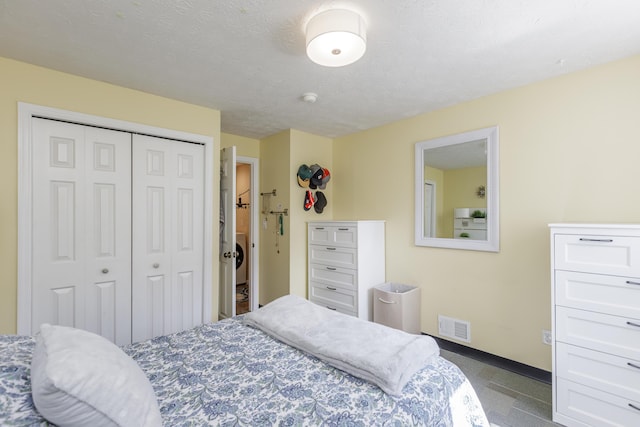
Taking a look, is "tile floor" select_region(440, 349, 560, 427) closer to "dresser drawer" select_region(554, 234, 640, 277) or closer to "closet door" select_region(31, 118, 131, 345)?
"dresser drawer" select_region(554, 234, 640, 277)

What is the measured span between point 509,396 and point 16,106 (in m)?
4.00

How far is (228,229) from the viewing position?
3.07m

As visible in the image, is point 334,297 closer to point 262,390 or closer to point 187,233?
point 187,233

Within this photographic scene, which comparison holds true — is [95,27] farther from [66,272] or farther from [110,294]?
[110,294]

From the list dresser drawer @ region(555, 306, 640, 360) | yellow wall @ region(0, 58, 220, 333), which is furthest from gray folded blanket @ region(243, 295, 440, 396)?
yellow wall @ region(0, 58, 220, 333)

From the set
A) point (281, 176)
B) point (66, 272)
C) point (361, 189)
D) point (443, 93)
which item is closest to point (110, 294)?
point (66, 272)

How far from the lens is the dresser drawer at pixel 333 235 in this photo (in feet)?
10.4

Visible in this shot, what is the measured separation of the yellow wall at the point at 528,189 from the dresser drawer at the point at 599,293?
0.49 meters

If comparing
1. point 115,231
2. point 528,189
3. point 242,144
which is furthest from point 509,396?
point 242,144

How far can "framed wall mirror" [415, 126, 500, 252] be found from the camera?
8.55 feet

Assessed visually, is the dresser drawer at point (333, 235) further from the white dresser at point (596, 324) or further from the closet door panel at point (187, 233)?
the white dresser at point (596, 324)

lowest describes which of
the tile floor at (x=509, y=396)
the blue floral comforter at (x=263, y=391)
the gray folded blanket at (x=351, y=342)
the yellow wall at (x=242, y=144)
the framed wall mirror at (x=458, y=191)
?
the tile floor at (x=509, y=396)

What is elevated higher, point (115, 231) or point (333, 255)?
point (115, 231)

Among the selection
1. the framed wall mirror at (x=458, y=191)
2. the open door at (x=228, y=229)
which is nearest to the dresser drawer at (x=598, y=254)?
the framed wall mirror at (x=458, y=191)
